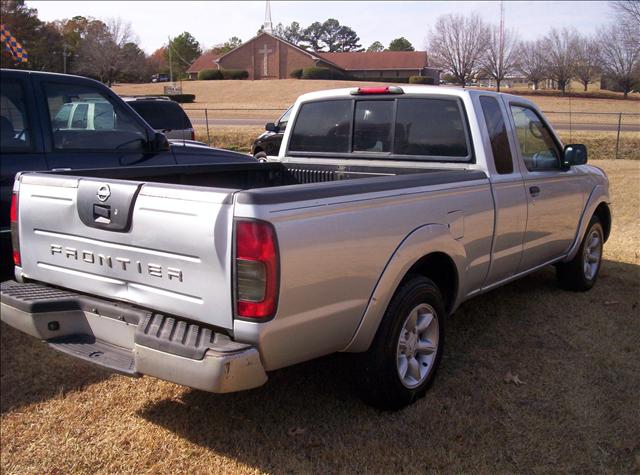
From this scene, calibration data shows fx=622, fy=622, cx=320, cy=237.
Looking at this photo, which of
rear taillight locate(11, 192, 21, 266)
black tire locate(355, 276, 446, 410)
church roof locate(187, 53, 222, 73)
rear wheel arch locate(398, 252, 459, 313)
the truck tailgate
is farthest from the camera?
church roof locate(187, 53, 222, 73)

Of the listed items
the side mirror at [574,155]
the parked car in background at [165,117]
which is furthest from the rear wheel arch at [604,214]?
the parked car in background at [165,117]

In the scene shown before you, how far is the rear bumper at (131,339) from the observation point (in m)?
2.76

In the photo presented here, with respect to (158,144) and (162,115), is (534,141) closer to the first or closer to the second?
(158,144)

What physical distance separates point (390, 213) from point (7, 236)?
314cm

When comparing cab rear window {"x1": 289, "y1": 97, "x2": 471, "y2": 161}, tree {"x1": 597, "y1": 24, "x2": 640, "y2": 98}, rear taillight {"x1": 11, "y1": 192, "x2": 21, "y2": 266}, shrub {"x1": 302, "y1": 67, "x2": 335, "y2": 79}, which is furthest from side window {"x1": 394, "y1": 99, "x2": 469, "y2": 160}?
shrub {"x1": 302, "y1": 67, "x2": 335, "y2": 79}

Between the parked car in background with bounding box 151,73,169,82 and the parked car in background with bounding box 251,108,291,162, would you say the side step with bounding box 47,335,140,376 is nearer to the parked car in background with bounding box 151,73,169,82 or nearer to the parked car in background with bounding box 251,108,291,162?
the parked car in background with bounding box 251,108,291,162

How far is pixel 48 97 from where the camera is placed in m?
5.43

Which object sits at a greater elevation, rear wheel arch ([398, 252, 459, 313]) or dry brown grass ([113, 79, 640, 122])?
dry brown grass ([113, 79, 640, 122])

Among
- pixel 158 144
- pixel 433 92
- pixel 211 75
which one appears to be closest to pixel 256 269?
pixel 433 92

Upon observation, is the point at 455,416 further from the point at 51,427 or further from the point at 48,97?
the point at 48,97

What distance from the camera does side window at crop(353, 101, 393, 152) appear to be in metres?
4.98

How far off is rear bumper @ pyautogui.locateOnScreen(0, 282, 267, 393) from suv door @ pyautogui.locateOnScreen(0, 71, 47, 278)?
60.2 inches

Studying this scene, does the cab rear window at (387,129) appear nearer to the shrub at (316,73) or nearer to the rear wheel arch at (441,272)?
the rear wheel arch at (441,272)

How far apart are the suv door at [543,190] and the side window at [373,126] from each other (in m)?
1.00
